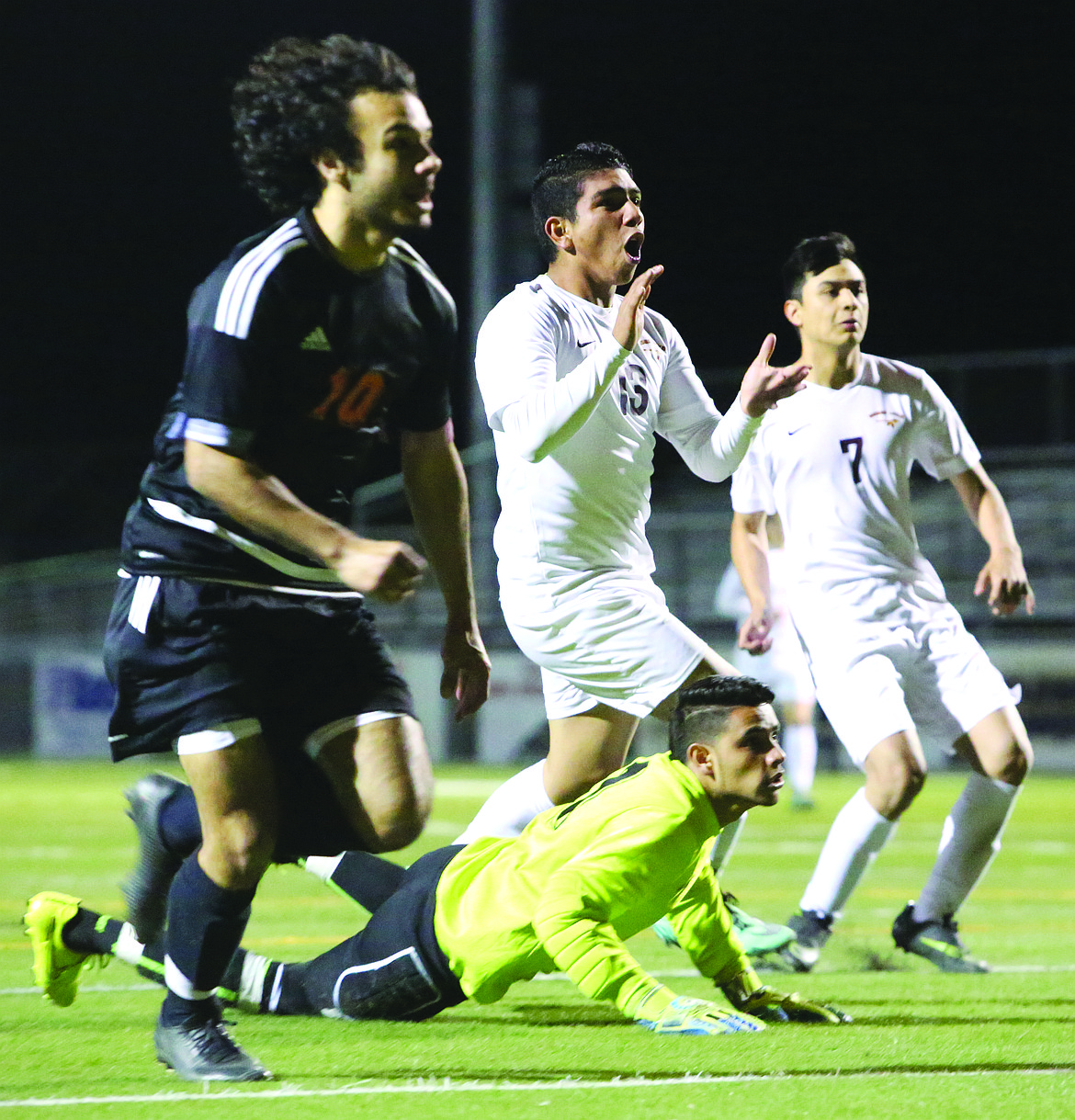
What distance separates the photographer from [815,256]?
5570 millimetres

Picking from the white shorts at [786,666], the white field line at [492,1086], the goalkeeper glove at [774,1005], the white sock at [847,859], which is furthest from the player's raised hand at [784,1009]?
the white shorts at [786,666]

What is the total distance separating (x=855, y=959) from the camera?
5.61 m

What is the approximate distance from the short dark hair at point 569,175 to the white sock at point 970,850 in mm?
2208

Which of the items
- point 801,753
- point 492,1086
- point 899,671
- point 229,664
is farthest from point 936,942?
point 801,753

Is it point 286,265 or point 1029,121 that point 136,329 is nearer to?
point 1029,121

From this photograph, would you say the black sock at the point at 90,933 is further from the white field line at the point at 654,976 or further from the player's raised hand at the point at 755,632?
the player's raised hand at the point at 755,632

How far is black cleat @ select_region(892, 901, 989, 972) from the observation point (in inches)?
207

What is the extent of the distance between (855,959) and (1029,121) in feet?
74.9

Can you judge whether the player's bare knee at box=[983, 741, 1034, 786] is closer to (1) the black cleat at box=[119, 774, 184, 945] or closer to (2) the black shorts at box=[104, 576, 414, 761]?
(2) the black shorts at box=[104, 576, 414, 761]

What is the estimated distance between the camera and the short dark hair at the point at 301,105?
137 inches

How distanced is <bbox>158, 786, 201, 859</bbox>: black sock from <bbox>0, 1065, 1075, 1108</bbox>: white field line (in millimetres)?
915

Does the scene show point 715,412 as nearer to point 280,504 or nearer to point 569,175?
point 569,175

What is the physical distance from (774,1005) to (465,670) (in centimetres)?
111

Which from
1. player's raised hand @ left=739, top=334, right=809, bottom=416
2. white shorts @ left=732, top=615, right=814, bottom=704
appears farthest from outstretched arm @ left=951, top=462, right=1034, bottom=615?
white shorts @ left=732, top=615, right=814, bottom=704
